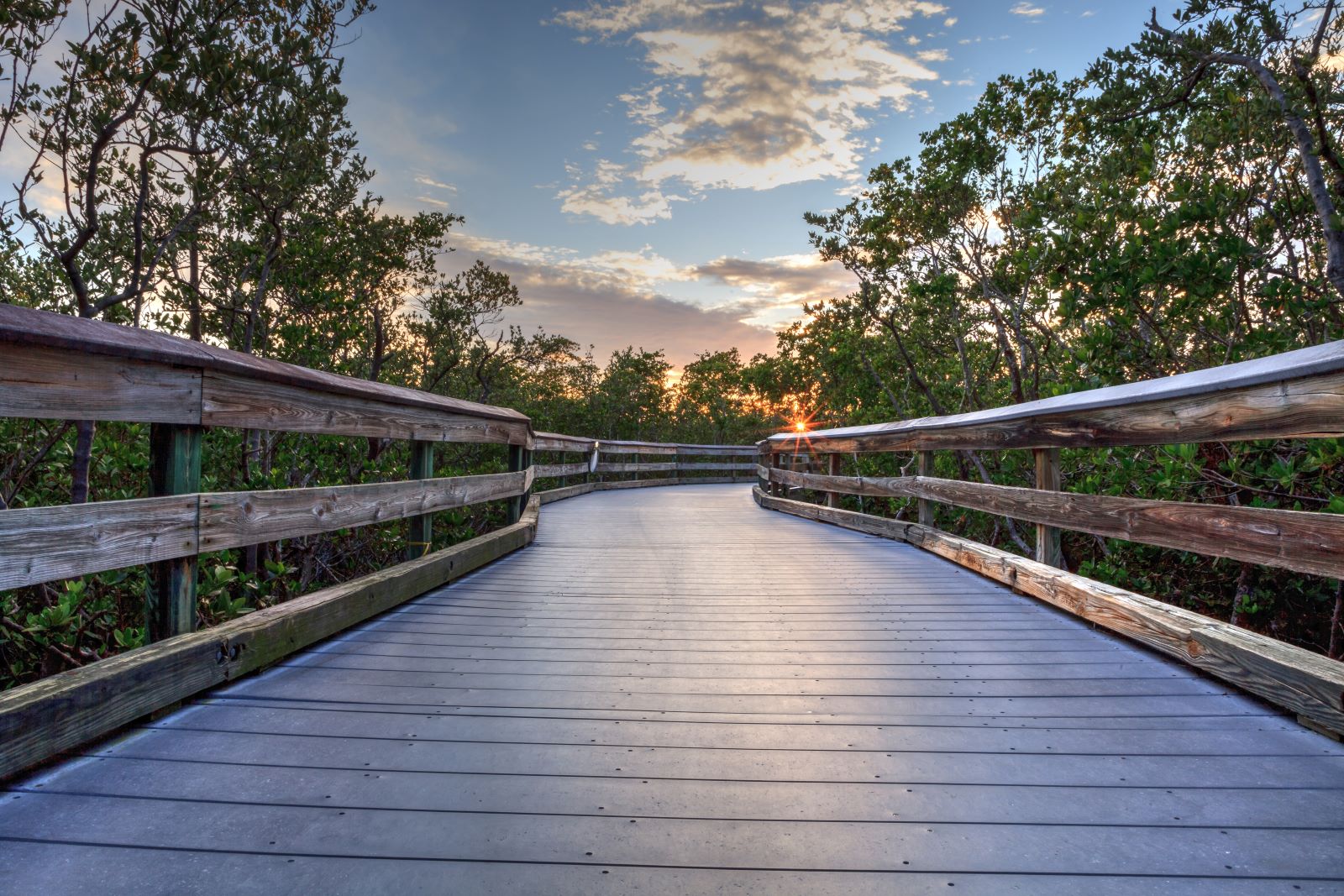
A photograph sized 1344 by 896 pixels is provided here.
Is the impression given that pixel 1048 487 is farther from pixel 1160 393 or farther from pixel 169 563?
pixel 169 563

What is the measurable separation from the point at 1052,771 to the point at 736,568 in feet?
11.1

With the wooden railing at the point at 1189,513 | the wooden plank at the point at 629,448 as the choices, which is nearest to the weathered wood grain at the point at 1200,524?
the wooden railing at the point at 1189,513

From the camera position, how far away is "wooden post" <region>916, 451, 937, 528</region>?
5855mm

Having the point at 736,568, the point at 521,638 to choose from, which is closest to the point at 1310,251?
the point at 736,568

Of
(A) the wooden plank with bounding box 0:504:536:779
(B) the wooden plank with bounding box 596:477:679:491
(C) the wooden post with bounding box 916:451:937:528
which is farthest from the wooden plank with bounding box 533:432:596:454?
(A) the wooden plank with bounding box 0:504:536:779

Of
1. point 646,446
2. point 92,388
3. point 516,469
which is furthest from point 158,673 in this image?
point 646,446

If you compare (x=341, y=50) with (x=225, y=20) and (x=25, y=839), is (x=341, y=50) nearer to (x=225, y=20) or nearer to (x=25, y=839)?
(x=225, y=20)

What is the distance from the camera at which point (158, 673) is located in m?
2.00

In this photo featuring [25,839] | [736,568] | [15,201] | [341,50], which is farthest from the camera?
[341,50]

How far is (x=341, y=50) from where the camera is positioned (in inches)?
227

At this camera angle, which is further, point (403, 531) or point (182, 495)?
point (403, 531)

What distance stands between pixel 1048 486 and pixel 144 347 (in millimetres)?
4307

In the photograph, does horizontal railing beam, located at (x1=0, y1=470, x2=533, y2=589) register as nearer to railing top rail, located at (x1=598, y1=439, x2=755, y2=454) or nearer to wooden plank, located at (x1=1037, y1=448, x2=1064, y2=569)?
wooden plank, located at (x1=1037, y1=448, x2=1064, y2=569)

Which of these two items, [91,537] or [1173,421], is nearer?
[91,537]
